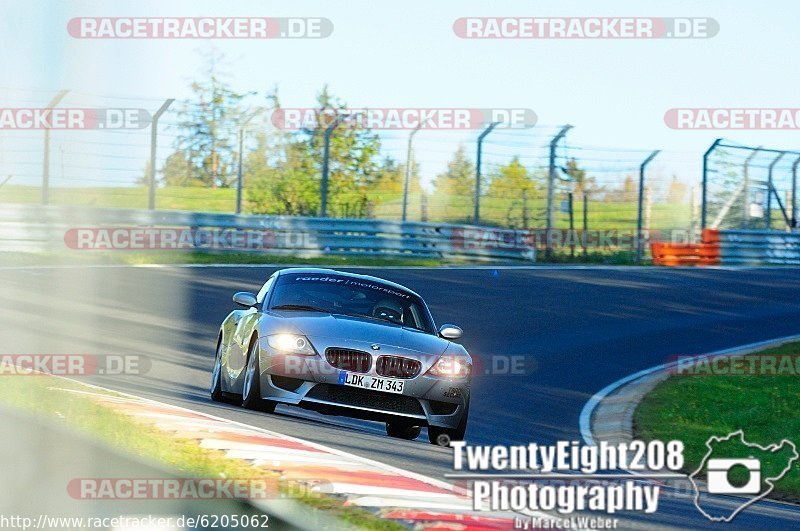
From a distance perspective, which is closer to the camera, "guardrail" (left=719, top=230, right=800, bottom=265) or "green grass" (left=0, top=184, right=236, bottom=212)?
"green grass" (left=0, top=184, right=236, bottom=212)

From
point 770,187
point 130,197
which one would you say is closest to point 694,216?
point 770,187

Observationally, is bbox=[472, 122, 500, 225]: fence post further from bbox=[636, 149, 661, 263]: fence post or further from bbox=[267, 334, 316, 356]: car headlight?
bbox=[267, 334, 316, 356]: car headlight

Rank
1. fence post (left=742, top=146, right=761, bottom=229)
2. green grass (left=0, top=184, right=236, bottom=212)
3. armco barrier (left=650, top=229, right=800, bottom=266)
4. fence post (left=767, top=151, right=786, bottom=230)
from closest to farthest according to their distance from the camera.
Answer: green grass (left=0, top=184, right=236, bottom=212) → armco barrier (left=650, top=229, right=800, bottom=266) → fence post (left=742, top=146, right=761, bottom=229) → fence post (left=767, top=151, right=786, bottom=230)

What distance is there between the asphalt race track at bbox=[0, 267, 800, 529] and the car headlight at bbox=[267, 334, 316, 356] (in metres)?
0.52

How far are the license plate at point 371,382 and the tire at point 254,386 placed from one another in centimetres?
67

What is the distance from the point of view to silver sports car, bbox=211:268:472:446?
30.6 feet

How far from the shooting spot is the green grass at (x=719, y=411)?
11742mm

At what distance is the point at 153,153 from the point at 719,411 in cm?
1283

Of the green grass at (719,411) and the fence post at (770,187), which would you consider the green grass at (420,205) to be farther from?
the green grass at (719,411)

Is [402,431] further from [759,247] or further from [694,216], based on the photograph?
[694,216]

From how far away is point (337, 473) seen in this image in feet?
22.8

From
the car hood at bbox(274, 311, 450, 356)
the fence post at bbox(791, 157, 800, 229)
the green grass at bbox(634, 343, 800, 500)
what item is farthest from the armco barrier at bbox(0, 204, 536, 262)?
the car hood at bbox(274, 311, 450, 356)

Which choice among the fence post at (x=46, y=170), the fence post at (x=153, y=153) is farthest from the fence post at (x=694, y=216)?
the fence post at (x=46, y=170)

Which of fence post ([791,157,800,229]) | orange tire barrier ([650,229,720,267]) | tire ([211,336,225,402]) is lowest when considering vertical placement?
tire ([211,336,225,402])
